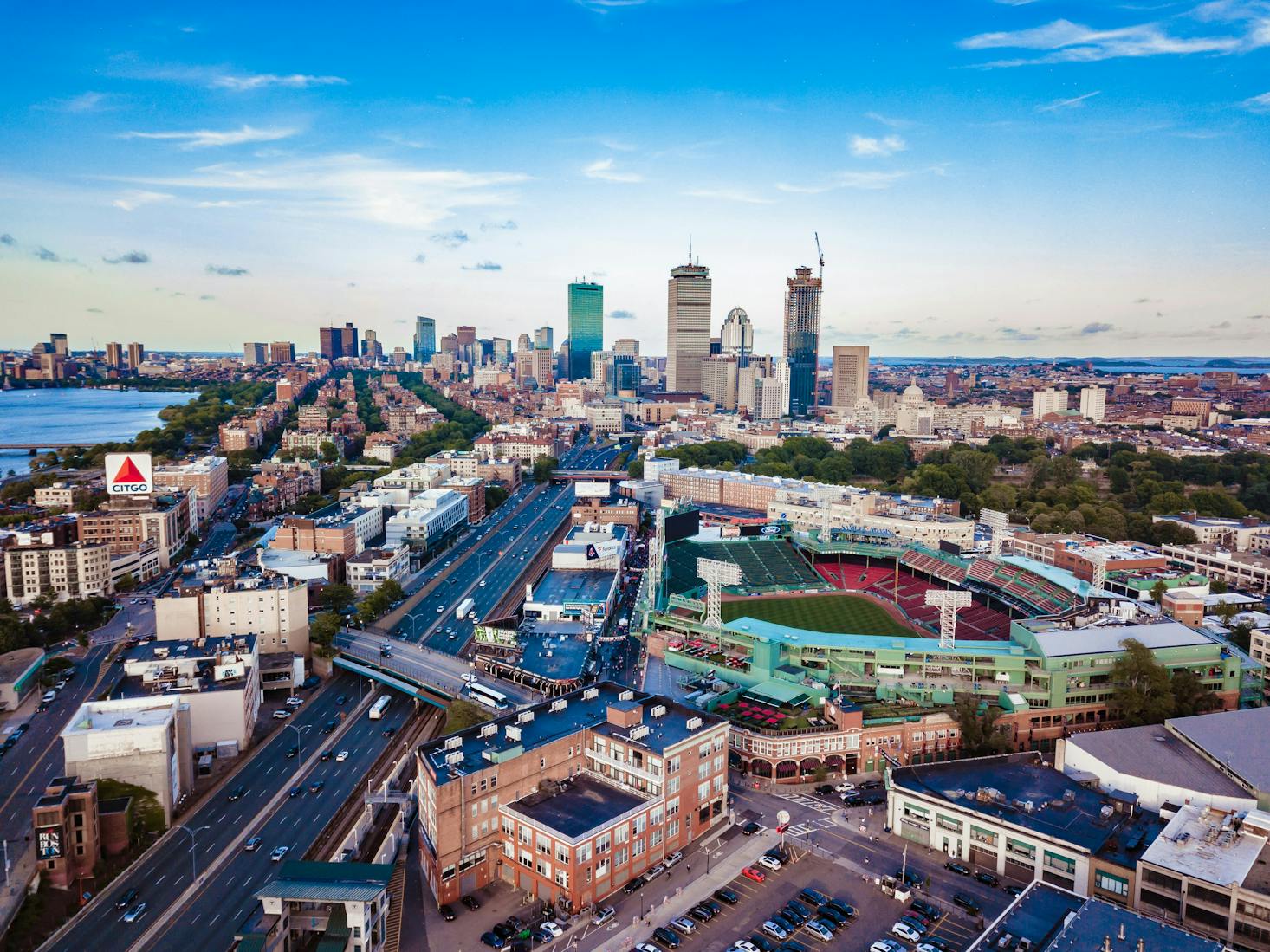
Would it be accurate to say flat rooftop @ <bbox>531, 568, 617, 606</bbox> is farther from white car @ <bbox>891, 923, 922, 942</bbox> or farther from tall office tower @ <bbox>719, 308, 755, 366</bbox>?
tall office tower @ <bbox>719, 308, 755, 366</bbox>

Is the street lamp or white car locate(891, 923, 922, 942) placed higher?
white car locate(891, 923, 922, 942)

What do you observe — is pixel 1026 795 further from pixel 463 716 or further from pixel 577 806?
pixel 463 716

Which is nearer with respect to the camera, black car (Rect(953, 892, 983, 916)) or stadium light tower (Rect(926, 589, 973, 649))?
black car (Rect(953, 892, 983, 916))

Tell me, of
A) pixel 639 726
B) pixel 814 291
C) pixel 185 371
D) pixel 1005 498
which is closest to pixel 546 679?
pixel 639 726

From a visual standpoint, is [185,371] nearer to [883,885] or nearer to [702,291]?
[702,291]

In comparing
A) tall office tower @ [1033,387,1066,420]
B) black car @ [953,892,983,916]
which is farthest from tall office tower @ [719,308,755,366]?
black car @ [953,892,983,916]

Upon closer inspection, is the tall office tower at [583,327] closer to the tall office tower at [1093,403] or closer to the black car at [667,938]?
the tall office tower at [1093,403]

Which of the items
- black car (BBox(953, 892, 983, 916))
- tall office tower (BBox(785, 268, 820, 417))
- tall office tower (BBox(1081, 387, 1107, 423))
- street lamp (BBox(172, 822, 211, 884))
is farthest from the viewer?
tall office tower (BBox(785, 268, 820, 417))
